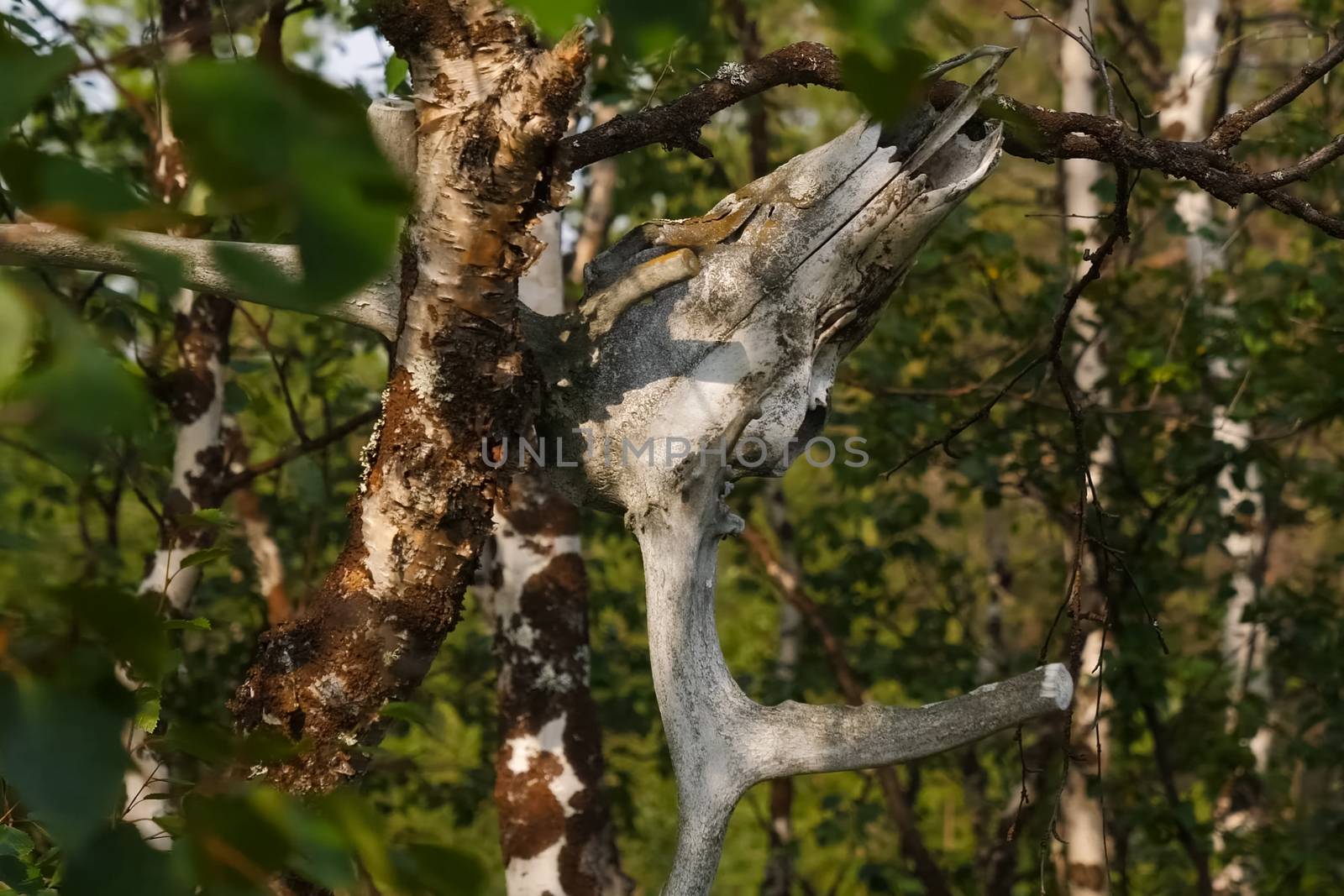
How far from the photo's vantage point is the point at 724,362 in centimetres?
171

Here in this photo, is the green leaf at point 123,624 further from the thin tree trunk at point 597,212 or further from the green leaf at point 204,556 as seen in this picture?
the thin tree trunk at point 597,212

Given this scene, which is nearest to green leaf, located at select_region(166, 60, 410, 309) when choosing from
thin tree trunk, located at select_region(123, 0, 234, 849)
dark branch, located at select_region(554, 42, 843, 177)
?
dark branch, located at select_region(554, 42, 843, 177)

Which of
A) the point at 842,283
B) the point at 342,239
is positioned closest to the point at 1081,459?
the point at 842,283

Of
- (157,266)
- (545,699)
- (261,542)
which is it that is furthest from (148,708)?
(261,542)

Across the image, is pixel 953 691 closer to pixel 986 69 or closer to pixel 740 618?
pixel 986 69

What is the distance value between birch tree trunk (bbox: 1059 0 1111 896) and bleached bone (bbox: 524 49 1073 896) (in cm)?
267

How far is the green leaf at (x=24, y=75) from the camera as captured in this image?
1.65 ft

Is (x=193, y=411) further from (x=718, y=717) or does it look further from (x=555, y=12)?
(x=555, y=12)

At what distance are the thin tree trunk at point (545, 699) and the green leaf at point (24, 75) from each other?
2.46m

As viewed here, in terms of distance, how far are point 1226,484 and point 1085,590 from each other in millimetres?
1632

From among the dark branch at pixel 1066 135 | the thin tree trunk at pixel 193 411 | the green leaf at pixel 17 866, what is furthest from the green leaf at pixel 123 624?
the thin tree trunk at pixel 193 411

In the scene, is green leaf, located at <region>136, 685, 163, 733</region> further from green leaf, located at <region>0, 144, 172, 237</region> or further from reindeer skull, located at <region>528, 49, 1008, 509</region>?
green leaf, located at <region>0, 144, 172, 237</region>

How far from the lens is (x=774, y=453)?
1762 mm

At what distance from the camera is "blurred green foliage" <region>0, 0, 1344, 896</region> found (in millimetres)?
521
